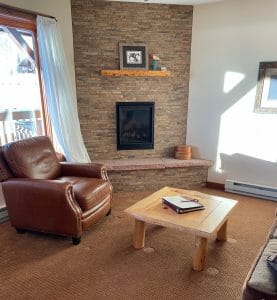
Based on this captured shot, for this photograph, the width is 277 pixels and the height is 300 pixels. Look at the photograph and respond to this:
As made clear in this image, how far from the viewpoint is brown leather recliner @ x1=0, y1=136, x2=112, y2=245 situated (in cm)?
232

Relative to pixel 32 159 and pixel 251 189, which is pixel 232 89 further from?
pixel 32 159

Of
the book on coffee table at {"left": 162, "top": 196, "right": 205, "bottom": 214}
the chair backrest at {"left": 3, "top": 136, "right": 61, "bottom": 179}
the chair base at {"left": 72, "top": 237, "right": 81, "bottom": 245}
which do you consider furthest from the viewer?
the chair backrest at {"left": 3, "top": 136, "right": 61, "bottom": 179}

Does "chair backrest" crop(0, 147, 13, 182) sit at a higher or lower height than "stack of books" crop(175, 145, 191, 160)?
higher

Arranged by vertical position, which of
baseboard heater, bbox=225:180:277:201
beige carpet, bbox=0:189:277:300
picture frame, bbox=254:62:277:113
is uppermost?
picture frame, bbox=254:62:277:113

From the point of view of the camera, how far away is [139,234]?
2.34m

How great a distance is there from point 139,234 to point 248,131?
216 centimetres

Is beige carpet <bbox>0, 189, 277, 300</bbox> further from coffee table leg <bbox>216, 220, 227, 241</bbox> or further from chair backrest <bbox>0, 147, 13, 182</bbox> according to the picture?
chair backrest <bbox>0, 147, 13, 182</bbox>

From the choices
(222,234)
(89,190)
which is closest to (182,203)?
(222,234)

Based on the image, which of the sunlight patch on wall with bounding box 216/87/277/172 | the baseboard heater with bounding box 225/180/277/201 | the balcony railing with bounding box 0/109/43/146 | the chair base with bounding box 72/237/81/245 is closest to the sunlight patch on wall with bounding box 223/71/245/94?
the sunlight patch on wall with bounding box 216/87/277/172

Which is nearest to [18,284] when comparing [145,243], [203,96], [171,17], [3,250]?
[3,250]

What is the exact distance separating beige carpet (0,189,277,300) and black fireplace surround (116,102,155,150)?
1.37 m

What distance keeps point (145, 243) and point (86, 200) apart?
2.24 feet

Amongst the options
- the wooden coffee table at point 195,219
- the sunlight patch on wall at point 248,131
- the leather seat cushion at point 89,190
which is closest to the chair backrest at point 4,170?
the leather seat cushion at point 89,190

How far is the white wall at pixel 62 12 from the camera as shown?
2.96m
